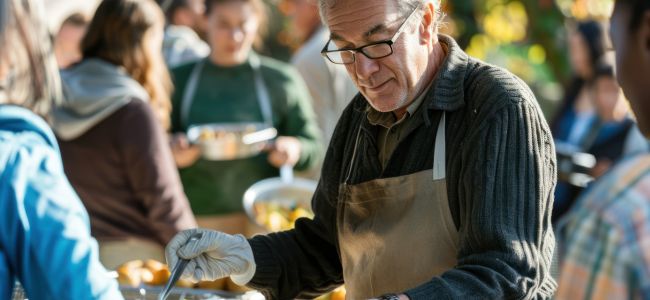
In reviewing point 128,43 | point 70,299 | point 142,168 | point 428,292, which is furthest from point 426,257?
point 128,43

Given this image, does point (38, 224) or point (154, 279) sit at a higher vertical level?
point (38, 224)

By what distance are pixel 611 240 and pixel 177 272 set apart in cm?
123

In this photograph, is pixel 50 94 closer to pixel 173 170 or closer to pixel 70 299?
pixel 70 299

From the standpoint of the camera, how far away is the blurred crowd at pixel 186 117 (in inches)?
148

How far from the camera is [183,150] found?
4.44 meters

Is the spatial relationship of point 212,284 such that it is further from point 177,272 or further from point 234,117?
point 234,117

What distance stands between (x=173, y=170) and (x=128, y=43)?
0.54m

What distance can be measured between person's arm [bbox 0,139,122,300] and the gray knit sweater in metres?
0.58

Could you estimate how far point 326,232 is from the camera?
→ 240 cm

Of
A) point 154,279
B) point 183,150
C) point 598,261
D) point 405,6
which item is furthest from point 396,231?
point 183,150

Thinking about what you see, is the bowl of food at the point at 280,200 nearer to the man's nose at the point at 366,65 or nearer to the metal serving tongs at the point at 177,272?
the metal serving tongs at the point at 177,272

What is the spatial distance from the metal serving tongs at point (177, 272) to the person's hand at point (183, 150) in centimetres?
217

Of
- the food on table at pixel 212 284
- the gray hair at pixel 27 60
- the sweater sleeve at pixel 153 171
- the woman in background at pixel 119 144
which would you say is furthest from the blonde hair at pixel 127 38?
the gray hair at pixel 27 60

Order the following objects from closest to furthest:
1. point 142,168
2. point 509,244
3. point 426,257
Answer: point 509,244 → point 426,257 → point 142,168
